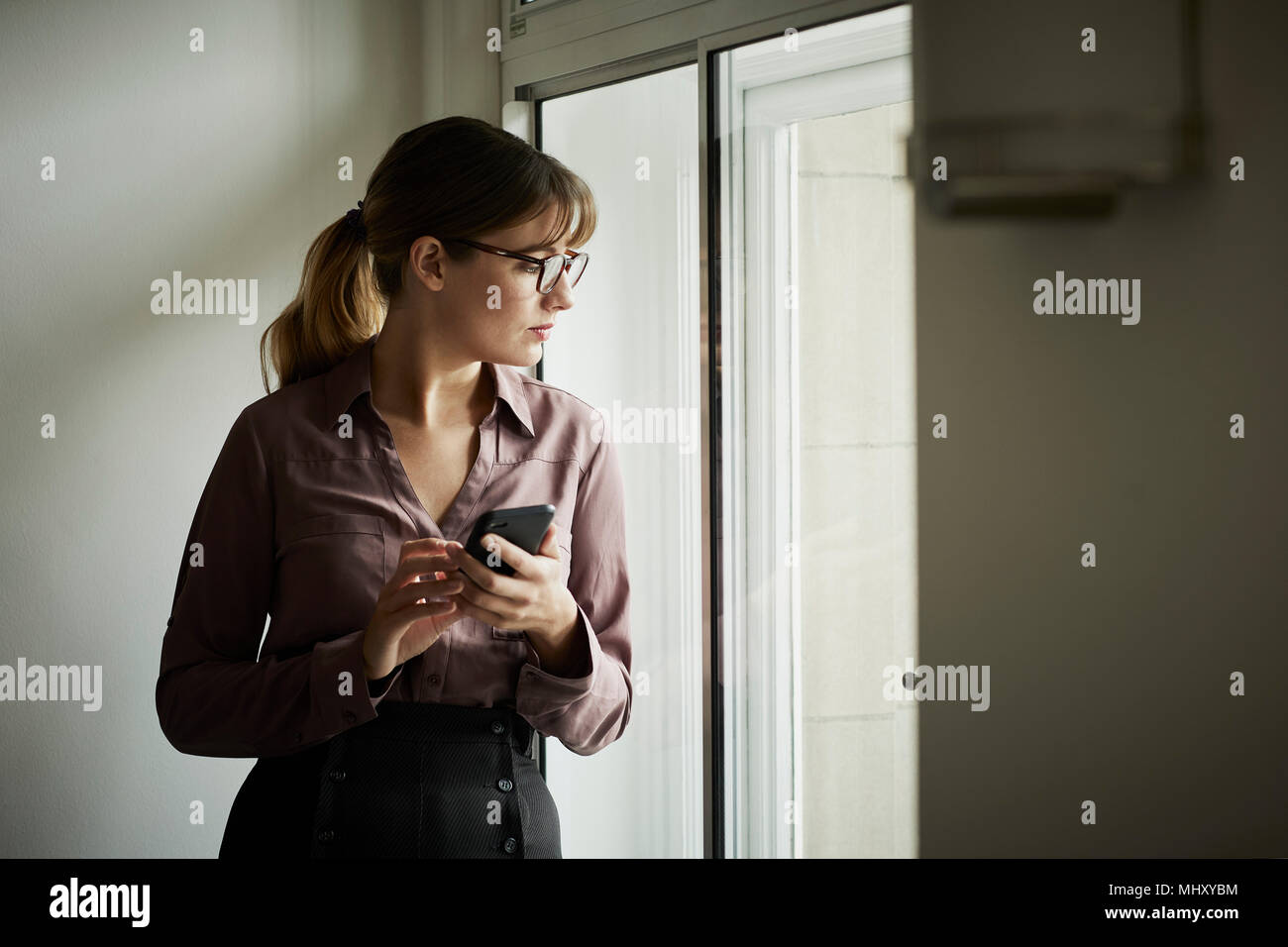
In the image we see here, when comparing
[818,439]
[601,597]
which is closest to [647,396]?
[818,439]

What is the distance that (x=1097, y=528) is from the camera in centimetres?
111

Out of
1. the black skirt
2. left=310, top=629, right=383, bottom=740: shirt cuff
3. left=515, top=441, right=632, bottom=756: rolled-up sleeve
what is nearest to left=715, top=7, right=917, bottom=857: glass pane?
left=515, top=441, right=632, bottom=756: rolled-up sleeve

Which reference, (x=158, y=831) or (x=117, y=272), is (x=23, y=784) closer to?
(x=158, y=831)

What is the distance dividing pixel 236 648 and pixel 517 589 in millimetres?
323

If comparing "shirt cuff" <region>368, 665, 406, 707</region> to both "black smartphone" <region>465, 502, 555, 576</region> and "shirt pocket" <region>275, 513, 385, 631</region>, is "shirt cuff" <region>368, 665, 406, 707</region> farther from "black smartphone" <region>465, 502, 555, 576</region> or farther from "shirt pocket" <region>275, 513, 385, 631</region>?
"black smartphone" <region>465, 502, 555, 576</region>

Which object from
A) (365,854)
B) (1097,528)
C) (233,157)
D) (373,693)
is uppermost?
(233,157)

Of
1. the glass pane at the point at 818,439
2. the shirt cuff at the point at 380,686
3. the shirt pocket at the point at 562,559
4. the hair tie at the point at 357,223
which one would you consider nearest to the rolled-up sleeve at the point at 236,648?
the shirt cuff at the point at 380,686

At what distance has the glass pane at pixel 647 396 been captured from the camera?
1.49 metres

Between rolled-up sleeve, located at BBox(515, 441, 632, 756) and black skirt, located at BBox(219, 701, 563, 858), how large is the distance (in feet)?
0.21

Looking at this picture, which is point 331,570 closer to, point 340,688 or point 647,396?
point 340,688

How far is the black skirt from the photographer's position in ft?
3.26

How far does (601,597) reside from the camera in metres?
1.06
